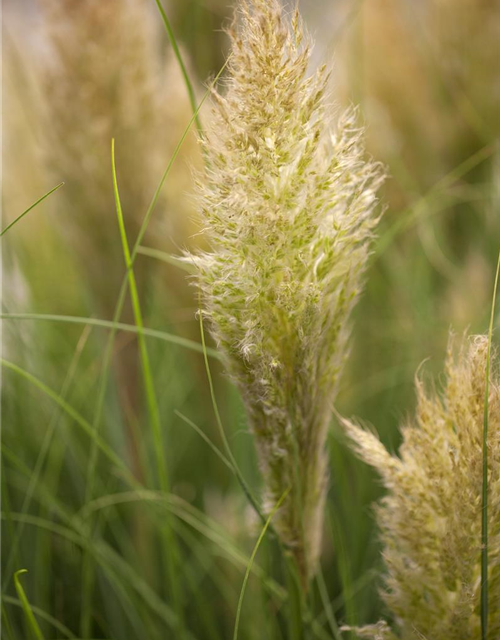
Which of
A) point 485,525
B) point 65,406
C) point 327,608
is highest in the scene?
point 65,406

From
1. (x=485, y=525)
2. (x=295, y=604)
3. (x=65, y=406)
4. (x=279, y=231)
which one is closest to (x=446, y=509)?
(x=485, y=525)

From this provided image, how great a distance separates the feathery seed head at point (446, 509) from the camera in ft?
1.91

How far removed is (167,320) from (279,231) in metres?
0.92

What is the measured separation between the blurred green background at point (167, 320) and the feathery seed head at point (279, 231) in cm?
11

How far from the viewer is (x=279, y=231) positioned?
535 millimetres

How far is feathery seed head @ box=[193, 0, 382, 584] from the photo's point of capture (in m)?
0.52

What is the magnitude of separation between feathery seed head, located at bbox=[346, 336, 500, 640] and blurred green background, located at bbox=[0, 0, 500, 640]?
0.50ft

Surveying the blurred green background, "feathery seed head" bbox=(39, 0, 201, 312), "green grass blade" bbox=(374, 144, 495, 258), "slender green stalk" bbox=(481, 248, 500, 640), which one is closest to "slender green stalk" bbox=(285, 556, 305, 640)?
the blurred green background

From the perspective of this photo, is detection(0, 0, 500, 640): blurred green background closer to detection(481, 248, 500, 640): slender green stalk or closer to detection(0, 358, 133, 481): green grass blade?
detection(0, 358, 133, 481): green grass blade

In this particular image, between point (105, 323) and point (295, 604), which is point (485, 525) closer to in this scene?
point (295, 604)

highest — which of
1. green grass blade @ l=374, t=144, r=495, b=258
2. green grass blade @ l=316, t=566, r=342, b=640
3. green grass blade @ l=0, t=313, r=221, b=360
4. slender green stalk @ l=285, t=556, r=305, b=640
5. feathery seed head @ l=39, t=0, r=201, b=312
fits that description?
feathery seed head @ l=39, t=0, r=201, b=312

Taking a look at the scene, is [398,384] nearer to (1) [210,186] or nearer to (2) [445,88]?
(2) [445,88]

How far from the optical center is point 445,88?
1635 millimetres

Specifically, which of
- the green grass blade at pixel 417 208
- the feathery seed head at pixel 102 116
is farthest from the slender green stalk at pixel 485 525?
the feathery seed head at pixel 102 116
